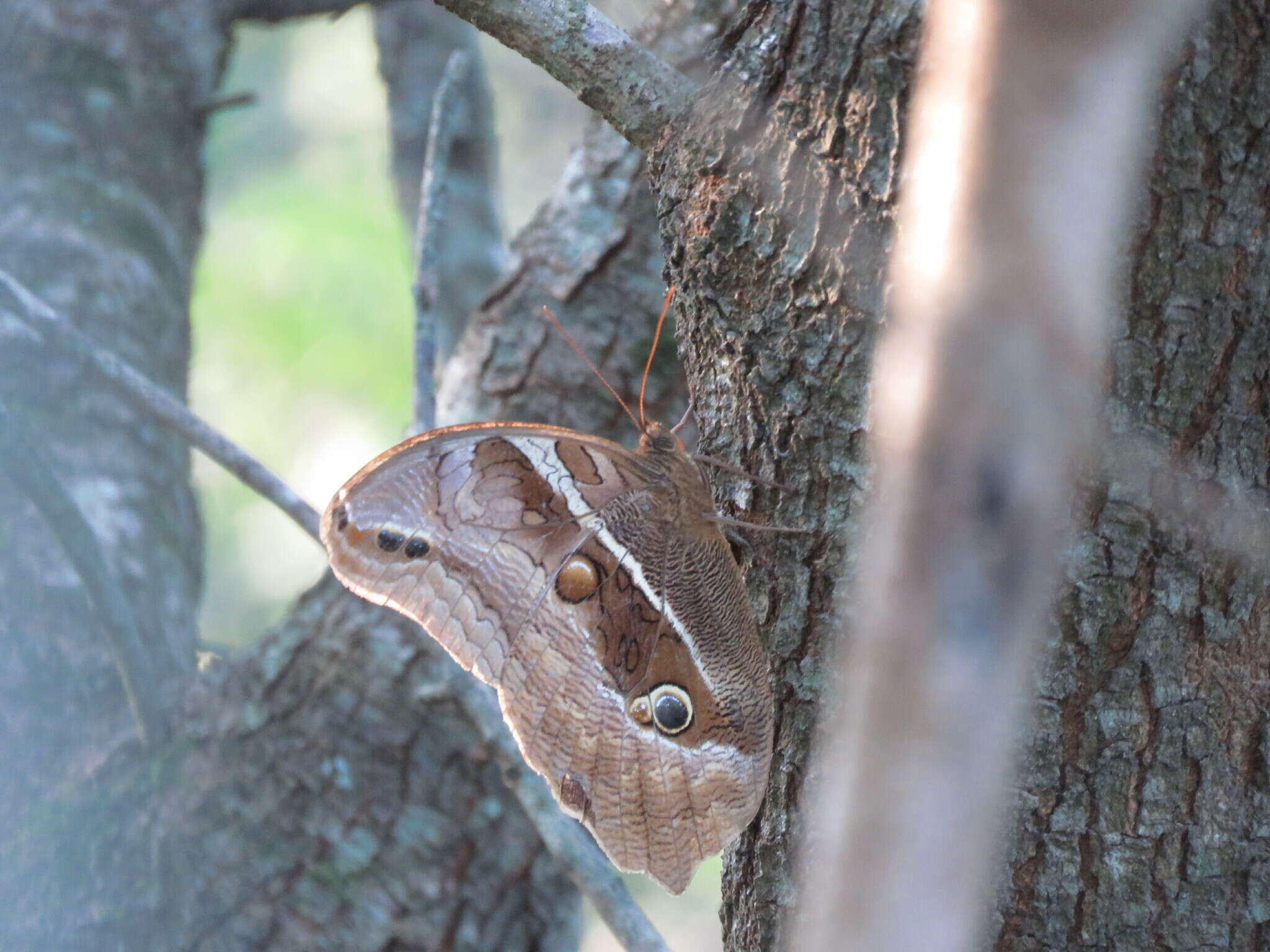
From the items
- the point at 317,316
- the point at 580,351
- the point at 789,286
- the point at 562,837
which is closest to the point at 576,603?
the point at 562,837

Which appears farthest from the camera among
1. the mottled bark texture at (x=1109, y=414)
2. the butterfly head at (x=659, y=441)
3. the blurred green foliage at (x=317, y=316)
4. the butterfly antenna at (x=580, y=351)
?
the blurred green foliage at (x=317, y=316)

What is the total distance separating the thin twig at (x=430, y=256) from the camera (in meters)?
1.89

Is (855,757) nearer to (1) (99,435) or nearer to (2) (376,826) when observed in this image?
(2) (376,826)

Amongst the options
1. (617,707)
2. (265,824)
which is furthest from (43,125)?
(617,707)

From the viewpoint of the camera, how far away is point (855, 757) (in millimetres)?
371

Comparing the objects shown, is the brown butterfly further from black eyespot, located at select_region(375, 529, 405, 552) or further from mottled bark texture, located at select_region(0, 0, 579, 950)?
mottled bark texture, located at select_region(0, 0, 579, 950)

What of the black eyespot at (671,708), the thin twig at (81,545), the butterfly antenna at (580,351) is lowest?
the black eyespot at (671,708)

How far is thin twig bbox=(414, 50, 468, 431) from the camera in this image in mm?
1890

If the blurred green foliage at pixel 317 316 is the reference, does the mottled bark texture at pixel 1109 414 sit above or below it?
below

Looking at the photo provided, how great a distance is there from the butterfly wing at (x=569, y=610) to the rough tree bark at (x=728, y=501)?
0.41 ft

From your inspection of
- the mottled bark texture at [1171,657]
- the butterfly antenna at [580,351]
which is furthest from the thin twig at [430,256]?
the mottled bark texture at [1171,657]

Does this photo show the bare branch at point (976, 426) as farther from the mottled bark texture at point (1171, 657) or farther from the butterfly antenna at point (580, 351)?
the butterfly antenna at point (580, 351)

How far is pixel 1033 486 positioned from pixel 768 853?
3.30 feet

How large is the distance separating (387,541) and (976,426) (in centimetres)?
117
